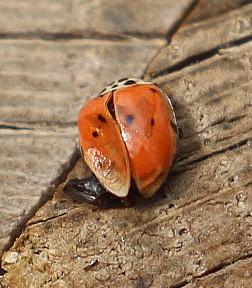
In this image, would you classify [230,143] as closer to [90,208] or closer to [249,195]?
[249,195]

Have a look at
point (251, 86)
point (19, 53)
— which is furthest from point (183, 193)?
point (19, 53)

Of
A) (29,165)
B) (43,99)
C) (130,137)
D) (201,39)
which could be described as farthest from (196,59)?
(29,165)

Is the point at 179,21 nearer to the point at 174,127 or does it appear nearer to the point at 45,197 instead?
the point at 174,127

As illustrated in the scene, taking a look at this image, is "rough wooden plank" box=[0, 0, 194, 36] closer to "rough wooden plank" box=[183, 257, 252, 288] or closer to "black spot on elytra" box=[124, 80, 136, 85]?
"black spot on elytra" box=[124, 80, 136, 85]

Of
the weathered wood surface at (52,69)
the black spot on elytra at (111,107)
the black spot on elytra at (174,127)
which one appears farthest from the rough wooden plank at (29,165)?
the black spot on elytra at (174,127)

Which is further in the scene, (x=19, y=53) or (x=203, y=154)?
(x=19, y=53)

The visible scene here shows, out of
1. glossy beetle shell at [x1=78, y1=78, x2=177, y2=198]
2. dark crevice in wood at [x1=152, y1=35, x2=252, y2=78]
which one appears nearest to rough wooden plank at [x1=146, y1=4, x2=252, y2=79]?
dark crevice in wood at [x1=152, y1=35, x2=252, y2=78]
